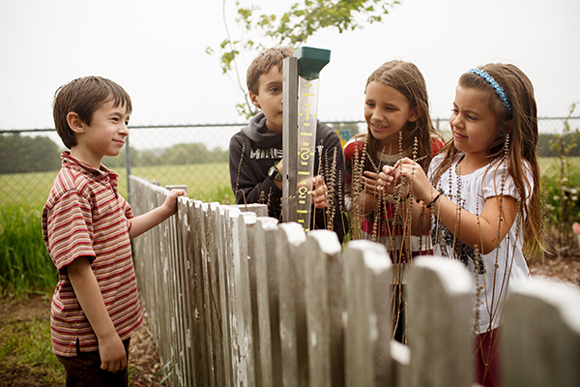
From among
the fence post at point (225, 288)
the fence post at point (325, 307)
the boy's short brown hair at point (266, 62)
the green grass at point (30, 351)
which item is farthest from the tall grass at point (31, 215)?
the fence post at point (325, 307)

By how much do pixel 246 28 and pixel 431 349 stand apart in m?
4.60

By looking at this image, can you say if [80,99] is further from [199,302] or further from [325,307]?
[325,307]

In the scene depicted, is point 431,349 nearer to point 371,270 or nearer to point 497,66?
point 371,270

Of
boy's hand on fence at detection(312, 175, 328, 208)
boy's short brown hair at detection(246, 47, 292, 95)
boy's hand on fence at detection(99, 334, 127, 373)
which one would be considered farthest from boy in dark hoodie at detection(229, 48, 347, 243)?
boy's hand on fence at detection(99, 334, 127, 373)

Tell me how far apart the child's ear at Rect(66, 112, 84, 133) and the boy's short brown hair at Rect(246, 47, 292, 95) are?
103 centimetres

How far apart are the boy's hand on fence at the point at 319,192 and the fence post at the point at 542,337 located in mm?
1331

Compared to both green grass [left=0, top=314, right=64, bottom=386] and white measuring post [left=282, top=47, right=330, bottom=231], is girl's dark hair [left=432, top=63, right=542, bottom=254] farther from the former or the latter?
green grass [left=0, top=314, right=64, bottom=386]

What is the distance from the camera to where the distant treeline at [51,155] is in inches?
249

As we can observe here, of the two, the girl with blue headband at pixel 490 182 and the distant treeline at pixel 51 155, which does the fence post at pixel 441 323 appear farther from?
the distant treeline at pixel 51 155

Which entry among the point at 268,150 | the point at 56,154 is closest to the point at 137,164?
the point at 56,154

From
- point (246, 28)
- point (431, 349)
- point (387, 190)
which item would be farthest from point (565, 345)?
point (246, 28)

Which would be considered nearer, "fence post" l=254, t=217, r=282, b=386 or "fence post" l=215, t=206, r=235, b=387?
"fence post" l=254, t=217, r=282, b=386

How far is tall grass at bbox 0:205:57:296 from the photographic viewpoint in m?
4.98

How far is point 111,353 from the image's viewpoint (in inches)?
63.3
